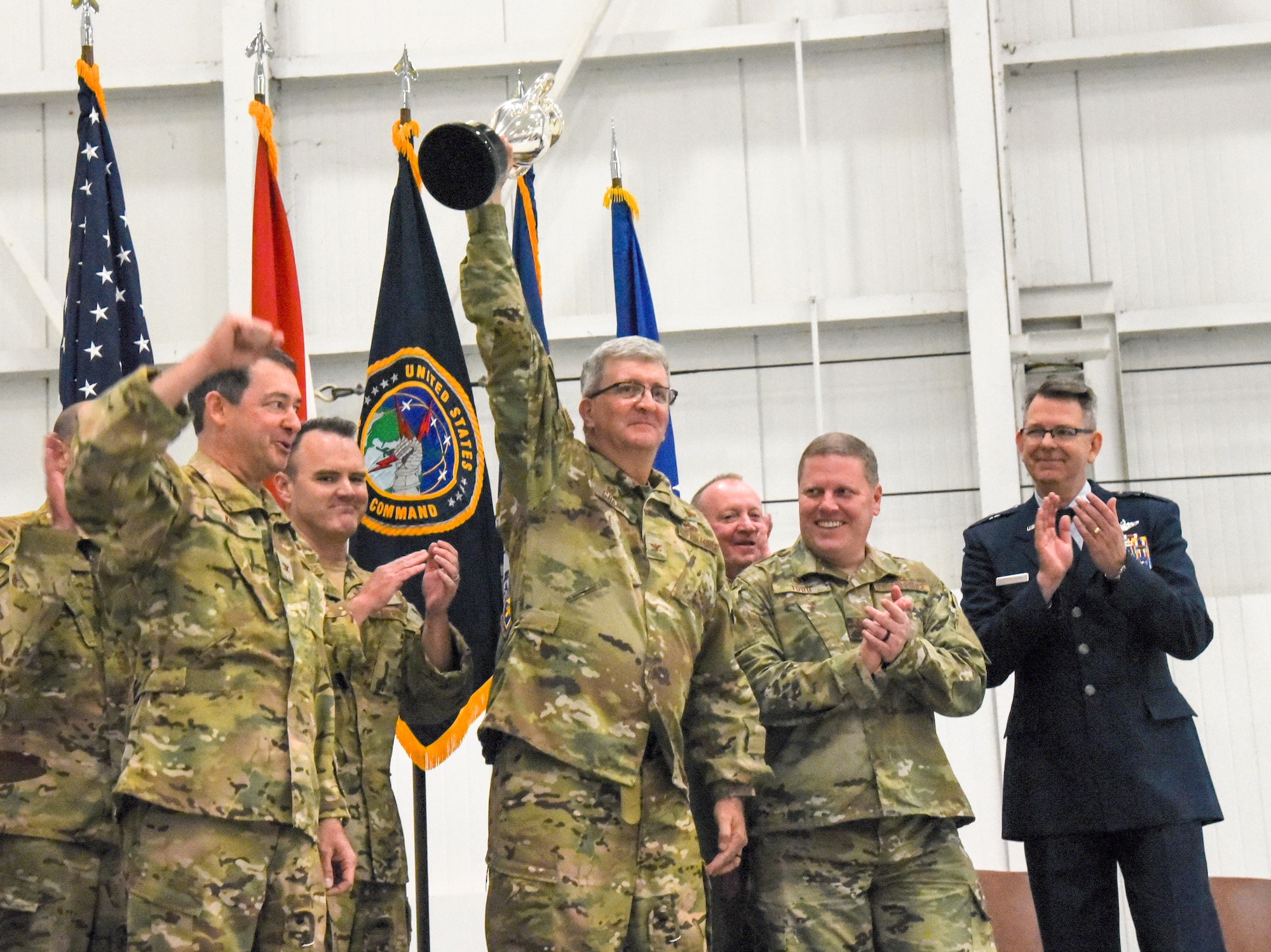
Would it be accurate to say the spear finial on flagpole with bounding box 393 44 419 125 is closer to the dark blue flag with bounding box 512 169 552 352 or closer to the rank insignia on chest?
the dark blue flag with bounding box 512 169 552 352

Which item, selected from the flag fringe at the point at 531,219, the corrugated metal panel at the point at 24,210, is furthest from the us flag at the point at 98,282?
the flag fringe at the point at 531,219

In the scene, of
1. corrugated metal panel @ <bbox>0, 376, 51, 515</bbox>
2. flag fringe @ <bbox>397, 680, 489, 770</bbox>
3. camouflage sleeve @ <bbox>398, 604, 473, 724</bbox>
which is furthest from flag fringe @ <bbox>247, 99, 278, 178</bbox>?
camouflage sleeve @ <bbox>398, 604, 473, 724</bbox>

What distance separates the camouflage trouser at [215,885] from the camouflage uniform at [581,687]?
1.24 feet

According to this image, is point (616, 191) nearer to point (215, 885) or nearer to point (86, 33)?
point (86, 33)

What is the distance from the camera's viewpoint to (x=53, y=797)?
2707 millimetres

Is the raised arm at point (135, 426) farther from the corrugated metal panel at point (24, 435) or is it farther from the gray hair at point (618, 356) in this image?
the corrugated metal panel at point (24, 435)

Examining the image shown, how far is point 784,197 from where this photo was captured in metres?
5.70

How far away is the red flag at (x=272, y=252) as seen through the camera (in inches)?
182

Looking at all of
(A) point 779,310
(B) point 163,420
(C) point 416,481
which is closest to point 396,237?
(C) point 416,481

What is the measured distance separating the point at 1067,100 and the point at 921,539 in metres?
1.84

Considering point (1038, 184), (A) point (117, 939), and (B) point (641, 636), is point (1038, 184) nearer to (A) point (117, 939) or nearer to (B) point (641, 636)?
(B) point (641, 636)

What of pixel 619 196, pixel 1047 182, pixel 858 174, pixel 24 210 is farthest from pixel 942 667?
pixel 24 210

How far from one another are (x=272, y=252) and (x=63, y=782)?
2.35 meters

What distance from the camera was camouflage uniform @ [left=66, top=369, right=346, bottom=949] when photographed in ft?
6.75
